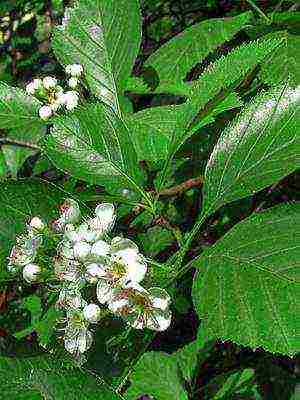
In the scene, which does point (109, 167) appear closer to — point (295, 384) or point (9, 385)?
point (9, 385)

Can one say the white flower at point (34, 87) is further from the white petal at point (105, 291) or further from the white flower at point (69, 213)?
the white petal at point (105, 291)

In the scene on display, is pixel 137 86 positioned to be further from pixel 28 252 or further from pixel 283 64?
pixel 28 252

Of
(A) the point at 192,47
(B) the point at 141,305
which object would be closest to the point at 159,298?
(B) the point at 141,305

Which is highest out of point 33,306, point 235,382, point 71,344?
point 71,344

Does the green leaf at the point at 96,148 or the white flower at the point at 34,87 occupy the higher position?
the green leaf at the point at 96,148

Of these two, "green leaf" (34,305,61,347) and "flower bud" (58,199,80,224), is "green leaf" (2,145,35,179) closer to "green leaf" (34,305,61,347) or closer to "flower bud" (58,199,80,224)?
"green leaf" (34,305,61,347)

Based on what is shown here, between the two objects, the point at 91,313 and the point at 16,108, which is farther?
the point at 16,108

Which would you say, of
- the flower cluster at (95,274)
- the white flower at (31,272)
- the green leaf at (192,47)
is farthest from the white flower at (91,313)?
the green leaf at (192,47)
